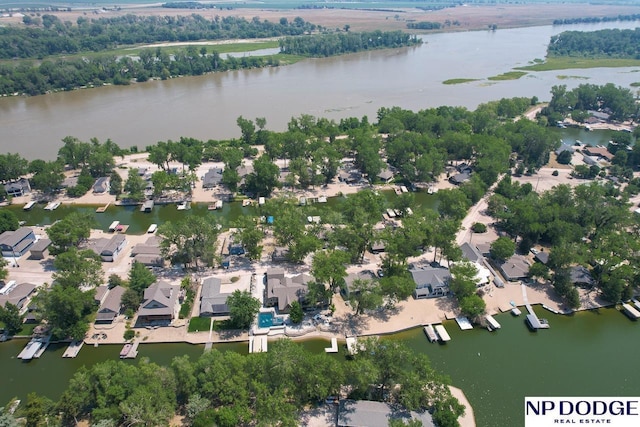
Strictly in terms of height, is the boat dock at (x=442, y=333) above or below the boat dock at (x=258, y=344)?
below

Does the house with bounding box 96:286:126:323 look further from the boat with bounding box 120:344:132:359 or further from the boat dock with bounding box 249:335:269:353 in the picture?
the boat dock with bounding box 249:335:269:353

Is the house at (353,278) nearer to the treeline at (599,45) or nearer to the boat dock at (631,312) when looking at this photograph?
the boat dock at (631,312)

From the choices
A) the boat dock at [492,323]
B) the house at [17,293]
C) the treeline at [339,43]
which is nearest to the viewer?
the boat dock at [492,323]

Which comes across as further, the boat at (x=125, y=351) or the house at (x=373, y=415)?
the boat at (x=125, y=351)

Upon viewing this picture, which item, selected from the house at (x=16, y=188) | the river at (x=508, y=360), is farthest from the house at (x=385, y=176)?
the house at (x=16, y=188)

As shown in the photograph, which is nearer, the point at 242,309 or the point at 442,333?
the point at 242,309

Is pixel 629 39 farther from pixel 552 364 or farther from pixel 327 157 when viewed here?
pixel 552 364

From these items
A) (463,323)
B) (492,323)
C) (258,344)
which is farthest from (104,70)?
(492,323)

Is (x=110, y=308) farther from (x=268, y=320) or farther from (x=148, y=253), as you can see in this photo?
(x=268, y=320)
